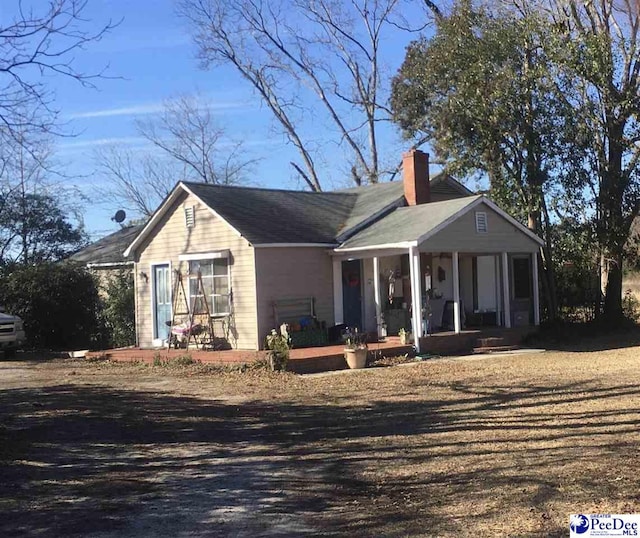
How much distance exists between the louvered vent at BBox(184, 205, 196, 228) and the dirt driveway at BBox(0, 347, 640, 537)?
660 centimetres

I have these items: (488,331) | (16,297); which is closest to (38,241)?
(16,297)

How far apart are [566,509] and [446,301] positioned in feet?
48.5

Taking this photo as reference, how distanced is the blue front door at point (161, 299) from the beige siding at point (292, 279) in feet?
12.1

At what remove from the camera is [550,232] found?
70.8 ft

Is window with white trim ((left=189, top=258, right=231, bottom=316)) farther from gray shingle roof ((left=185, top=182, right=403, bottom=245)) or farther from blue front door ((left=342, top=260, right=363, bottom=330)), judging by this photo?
blue front door ((left=342, top=260, right=363, bottom=330))

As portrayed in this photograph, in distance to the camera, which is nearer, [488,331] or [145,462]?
[145,462]

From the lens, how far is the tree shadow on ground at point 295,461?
205 inches

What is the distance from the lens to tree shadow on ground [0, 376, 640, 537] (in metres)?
5.21

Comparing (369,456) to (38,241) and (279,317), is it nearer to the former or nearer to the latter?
(279,317)

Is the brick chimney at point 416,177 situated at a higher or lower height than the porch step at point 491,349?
higher

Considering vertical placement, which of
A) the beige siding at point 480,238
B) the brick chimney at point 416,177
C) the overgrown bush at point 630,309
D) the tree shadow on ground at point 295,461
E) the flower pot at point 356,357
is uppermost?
the brick chimney at point 416,177

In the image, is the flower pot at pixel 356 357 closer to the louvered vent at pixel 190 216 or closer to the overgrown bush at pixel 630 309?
the louvered vent at pixel 190 216

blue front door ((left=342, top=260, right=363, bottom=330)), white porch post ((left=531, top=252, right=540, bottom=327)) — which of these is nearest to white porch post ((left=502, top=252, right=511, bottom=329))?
white porch post ((left=531, top=252, right=540, bottom=327))

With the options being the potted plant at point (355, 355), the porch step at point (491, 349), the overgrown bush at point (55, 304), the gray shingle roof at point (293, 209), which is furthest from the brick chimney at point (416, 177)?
the overgrown bush at point (55, 304)
